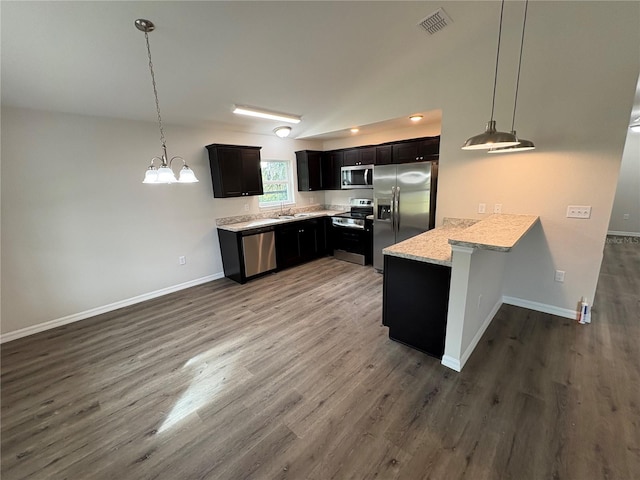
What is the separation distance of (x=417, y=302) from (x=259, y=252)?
2762mm

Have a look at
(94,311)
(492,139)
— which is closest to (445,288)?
(492,139)

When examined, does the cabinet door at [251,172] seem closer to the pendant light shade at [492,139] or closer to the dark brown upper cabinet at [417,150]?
the dark brown upper cabinet at [417,150]

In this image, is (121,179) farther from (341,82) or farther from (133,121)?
(341,82)

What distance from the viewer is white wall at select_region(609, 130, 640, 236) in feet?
19.4

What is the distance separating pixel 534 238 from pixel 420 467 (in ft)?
9.07

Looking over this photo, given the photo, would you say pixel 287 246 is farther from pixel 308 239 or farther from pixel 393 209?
pixel 393 209

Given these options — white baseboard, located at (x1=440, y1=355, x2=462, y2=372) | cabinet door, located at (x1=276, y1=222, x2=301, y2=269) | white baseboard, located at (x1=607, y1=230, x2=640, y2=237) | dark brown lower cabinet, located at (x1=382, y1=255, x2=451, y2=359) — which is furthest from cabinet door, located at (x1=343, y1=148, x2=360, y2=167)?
white baseboard, located at (x1=607, y1=230, x2=640, y2=237)

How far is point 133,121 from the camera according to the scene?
3494 millimetres

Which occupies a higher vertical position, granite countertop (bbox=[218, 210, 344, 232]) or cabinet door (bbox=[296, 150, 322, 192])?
cabinet door (bbox=[296, 150, 322, 192])

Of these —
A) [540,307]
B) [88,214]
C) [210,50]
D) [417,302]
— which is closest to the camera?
[417,302]

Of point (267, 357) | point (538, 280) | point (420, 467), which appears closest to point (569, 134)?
point (538, 280)

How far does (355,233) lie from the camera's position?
4.98 meters

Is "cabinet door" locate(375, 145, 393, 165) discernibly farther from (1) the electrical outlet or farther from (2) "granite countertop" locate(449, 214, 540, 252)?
(1) the electrical outlet

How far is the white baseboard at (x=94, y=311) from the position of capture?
9.78 feet
